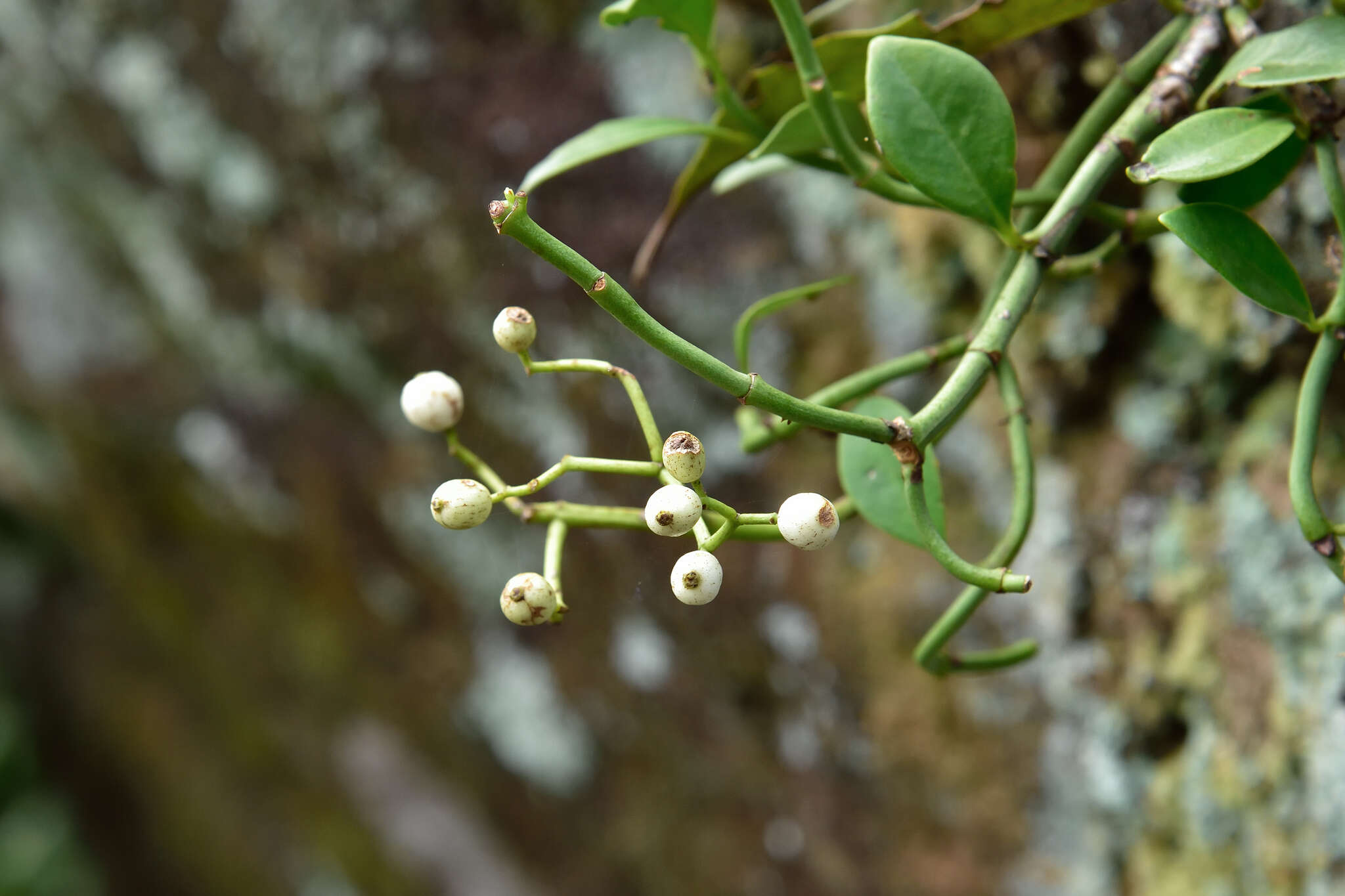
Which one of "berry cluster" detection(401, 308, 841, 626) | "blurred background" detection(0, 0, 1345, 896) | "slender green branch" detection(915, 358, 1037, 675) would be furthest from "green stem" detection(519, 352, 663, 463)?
"blurred background" detection(0, 0, 1345, 896)

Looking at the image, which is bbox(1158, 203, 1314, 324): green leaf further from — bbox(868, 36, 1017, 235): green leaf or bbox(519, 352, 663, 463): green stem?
bbox(519, 352, 663, 463): green stem

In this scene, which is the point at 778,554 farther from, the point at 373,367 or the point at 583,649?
the point at 373,367

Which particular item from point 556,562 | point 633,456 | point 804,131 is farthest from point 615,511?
point 633,456

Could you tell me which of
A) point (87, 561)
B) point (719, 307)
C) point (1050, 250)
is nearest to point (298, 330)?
point (719, 307)

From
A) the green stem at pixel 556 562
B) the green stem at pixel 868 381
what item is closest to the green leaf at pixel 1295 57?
the green stem at pixel 868 381

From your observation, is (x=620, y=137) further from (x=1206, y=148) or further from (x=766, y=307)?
(x=1206, y=148)

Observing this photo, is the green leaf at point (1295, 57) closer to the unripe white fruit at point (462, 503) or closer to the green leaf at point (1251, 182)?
the green leaf at point (1251, 182)
